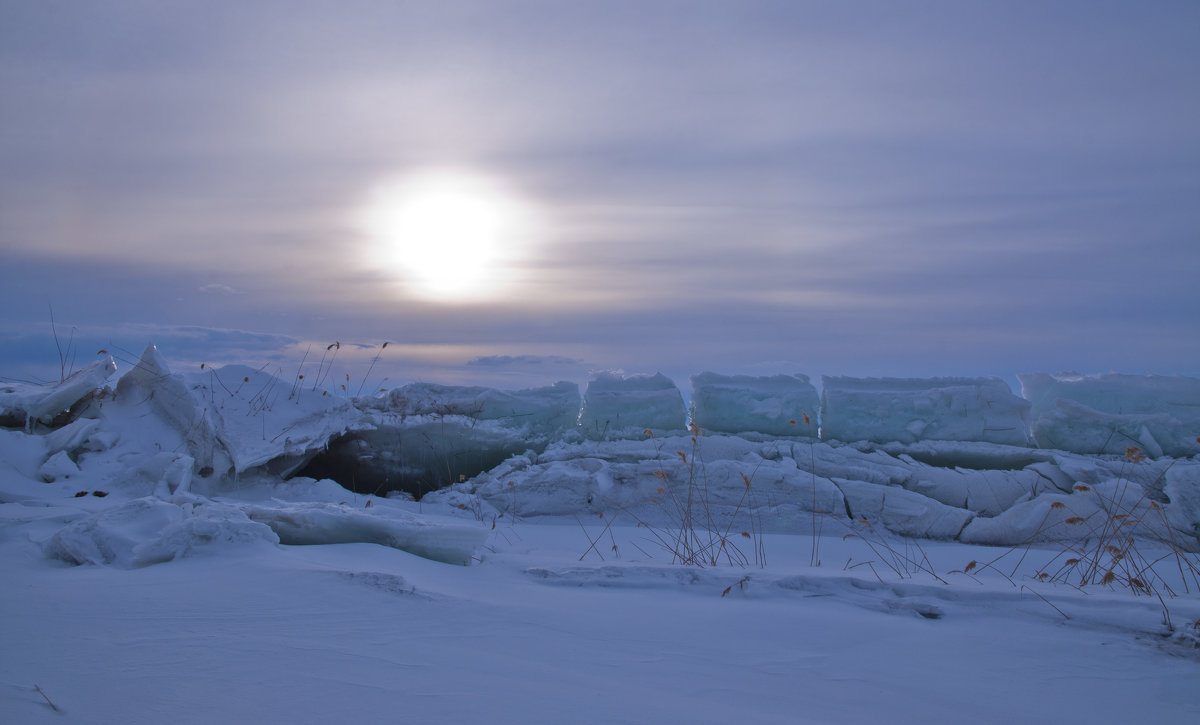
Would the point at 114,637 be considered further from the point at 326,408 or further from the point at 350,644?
the point at 326,408

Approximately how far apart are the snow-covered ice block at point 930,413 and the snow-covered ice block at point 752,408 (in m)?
0.26

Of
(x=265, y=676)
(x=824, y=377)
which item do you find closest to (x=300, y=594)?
(x=265, y=676)

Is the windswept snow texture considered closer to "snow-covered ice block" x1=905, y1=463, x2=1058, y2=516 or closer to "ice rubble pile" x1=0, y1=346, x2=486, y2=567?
"snow-covered ice block" x1=905, y1=463, x2=1058, y2=516

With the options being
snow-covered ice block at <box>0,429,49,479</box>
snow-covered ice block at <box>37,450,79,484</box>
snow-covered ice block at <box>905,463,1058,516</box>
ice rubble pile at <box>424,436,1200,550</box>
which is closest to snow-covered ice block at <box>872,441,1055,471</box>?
ice rubble pile at <box>424,436,1200,550</box>

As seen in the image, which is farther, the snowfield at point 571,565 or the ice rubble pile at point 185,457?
the ice rubble pile at point 185,457

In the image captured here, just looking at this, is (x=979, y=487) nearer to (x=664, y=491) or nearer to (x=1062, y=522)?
(x=1062, y=522)

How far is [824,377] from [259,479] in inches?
222

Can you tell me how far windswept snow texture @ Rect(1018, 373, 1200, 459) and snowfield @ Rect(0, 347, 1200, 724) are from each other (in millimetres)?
27

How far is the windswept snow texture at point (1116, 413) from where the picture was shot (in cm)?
697

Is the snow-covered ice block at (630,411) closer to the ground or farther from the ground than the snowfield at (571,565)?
farther from the ground

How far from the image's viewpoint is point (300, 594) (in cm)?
261

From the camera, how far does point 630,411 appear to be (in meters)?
7.67

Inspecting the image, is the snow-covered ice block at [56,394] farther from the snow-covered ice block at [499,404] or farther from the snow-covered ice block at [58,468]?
the snow-covered ice block at [499,404]

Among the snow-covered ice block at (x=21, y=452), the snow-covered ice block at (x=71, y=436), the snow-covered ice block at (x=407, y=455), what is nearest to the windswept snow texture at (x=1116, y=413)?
the snow-covered ice block at (x=407, y=455)
